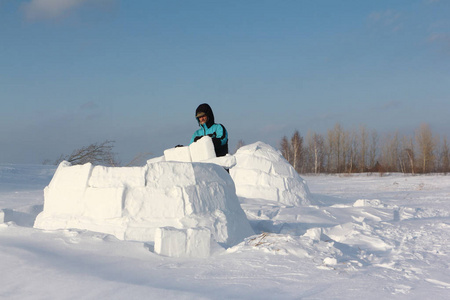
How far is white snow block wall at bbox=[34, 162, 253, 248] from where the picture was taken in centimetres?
460

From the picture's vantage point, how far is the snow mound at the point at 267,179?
29.7 ft

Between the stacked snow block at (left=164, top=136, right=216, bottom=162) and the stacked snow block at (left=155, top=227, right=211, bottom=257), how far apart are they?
3.62 metres

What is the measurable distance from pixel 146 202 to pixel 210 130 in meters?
3.73

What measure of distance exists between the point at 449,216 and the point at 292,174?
10.5 ft

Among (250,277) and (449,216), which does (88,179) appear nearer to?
(250,277)

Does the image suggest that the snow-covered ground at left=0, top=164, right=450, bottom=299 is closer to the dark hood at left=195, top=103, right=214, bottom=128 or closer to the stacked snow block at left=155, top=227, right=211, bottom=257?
the stacked snow block at left=155, top=227, right=211, bottom=257

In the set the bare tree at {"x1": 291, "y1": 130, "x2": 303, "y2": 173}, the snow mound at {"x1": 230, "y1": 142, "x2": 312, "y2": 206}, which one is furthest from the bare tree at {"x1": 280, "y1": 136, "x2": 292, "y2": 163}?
the snow mound at {"x1": 230, "y1": 142, "x2": 312, "y2": 206}

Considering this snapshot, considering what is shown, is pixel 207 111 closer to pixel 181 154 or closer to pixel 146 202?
pixel 181 154

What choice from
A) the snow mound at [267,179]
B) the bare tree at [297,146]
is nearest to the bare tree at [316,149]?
the bare tree at [297,146]

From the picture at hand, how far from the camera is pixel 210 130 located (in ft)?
27.0

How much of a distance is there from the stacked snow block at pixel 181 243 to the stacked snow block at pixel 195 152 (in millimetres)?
3617

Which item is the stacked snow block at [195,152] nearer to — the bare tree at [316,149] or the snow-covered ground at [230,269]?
the snow-covered ground at [230,269]

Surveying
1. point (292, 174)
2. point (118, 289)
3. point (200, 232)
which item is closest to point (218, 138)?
point (292, 174)

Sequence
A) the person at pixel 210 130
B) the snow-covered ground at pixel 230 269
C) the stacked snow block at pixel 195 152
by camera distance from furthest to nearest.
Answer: the person at pixel 210 130, the stacked snow block at pixel 195 152, the snow-covered ground at pixel 230 269
